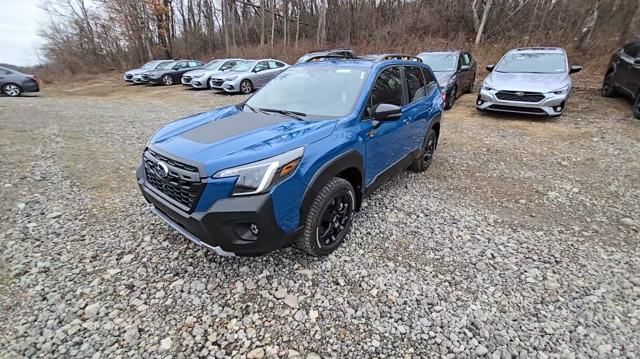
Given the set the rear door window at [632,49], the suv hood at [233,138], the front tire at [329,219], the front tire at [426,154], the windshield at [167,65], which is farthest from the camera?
the windshield at [167,65]

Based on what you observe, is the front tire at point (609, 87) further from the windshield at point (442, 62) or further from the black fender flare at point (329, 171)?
the black fender flare at point (329, 171)

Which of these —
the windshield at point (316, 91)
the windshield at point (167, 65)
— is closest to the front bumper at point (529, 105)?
the windshield at point (316, 91)

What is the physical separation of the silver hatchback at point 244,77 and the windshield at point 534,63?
8.17 m

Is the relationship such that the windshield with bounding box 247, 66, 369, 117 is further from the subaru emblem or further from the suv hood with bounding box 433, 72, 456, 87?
the suv hood with bounding box 433, 72, 456, 87

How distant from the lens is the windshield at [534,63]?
7583 mm

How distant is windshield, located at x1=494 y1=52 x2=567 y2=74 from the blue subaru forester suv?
5.87 m

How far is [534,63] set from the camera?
7.84 metres

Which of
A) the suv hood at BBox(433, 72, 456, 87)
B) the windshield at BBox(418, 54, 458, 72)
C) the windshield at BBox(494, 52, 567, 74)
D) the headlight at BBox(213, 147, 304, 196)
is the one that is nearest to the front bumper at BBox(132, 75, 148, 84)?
the windshield at BBox(418, 54, 458, 72)

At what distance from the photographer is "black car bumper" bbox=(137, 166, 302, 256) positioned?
6.88 ft

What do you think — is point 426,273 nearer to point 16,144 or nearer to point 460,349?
point 460,349

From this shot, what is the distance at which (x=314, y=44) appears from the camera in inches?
948

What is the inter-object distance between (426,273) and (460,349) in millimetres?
714

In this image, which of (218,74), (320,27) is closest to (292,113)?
(218,74)

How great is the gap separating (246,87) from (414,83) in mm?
10995
